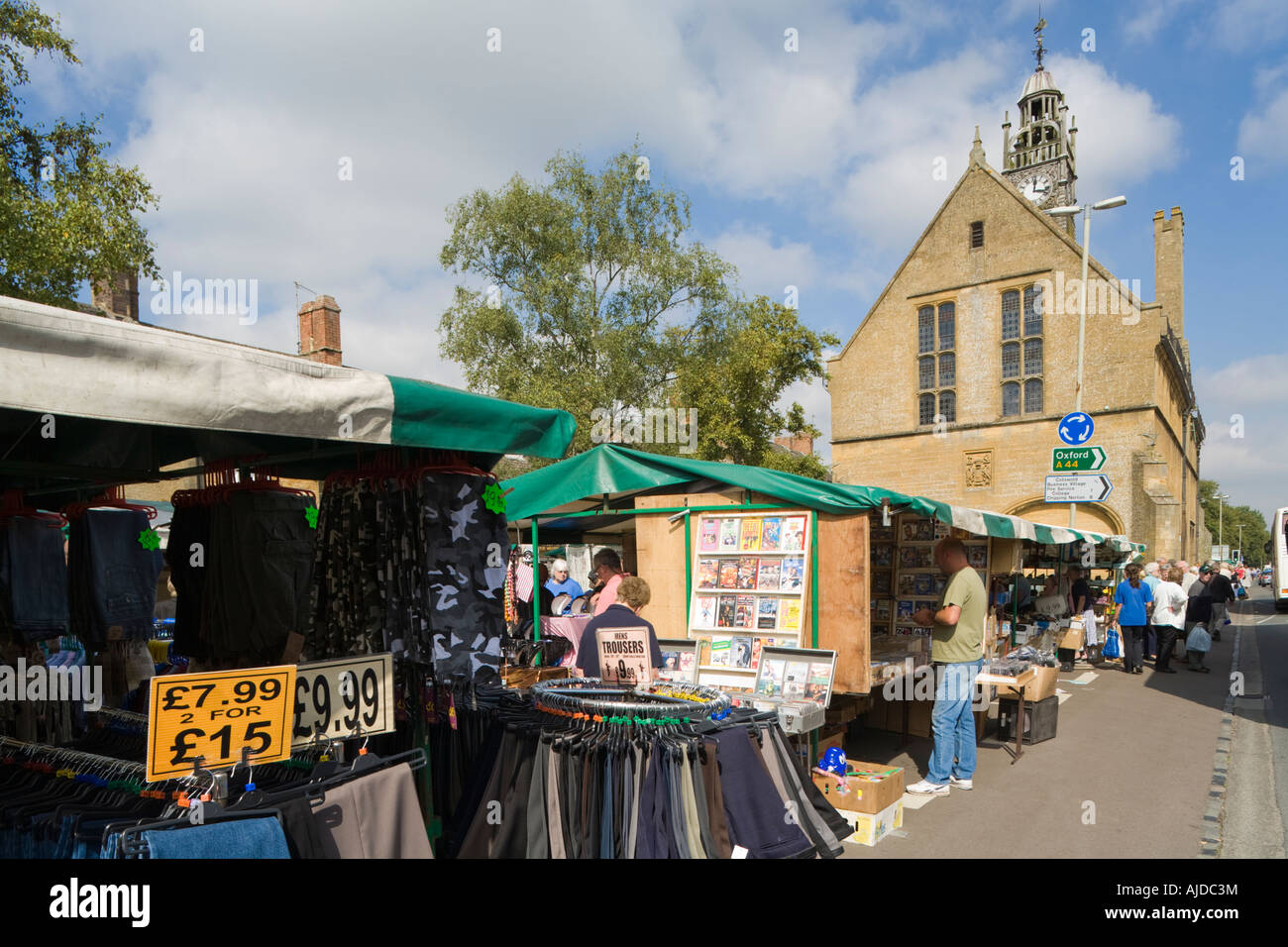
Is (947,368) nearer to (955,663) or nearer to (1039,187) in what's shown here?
(1039,187)

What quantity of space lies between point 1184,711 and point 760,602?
740 centimetres

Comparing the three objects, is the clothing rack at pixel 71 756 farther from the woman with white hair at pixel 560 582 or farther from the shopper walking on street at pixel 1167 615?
the shopper walking on street at pixel 1167 615

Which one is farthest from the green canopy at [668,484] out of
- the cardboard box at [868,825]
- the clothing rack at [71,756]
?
the clothing rack at [71,756]

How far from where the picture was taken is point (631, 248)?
2489 cm

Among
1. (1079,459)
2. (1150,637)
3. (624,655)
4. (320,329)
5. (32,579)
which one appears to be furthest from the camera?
(320,329)

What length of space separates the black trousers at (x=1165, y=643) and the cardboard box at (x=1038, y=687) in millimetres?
6635

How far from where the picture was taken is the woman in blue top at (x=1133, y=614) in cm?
1334

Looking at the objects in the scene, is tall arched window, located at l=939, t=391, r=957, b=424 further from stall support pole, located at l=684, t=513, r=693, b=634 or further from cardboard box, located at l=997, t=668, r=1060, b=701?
stall support pole, located at l=684, t=513, r=693, b=634

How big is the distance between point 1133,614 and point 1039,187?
3951 centimetres

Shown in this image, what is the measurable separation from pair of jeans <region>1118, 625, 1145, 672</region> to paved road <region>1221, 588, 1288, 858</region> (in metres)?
1.54

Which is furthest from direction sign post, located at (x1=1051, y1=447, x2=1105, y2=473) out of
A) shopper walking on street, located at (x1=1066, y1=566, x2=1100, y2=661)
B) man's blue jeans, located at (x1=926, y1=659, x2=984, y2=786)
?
man's blue jeans, located at (x1=926, y1=659, x2=984, y2=786)

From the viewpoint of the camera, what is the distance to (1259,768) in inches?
299

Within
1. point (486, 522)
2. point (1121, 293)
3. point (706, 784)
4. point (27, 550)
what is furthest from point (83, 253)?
point (1121, 293)

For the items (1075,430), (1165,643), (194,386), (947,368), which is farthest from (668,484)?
(947,368)
